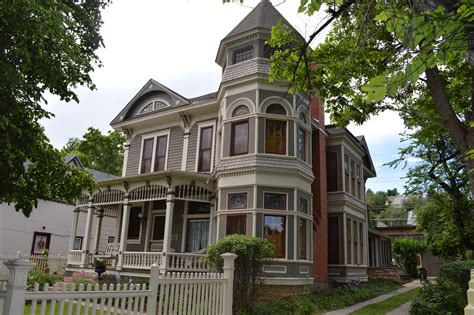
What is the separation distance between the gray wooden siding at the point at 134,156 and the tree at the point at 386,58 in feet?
37.2

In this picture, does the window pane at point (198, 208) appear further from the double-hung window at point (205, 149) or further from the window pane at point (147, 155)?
the window pane at point (147, 155)

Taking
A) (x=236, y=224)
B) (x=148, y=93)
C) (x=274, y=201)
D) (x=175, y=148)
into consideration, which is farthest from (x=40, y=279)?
(x=148, y=93)

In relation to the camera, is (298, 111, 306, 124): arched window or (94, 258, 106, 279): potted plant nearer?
(94, 258, 106, 279): potted plant

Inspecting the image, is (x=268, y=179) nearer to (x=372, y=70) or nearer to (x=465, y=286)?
(x=372, y=70)

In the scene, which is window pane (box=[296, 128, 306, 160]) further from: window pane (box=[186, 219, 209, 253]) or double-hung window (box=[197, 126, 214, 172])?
window pane (box=[186, 219, 209, 253])

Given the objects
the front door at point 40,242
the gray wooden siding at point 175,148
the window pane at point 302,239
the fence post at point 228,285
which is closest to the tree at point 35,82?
the fence post at point 228,285

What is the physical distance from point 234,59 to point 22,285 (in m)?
12.7

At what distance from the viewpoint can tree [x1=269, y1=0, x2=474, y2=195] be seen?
111 inches

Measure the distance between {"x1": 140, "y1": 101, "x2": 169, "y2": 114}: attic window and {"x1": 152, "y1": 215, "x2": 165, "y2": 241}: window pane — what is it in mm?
5282

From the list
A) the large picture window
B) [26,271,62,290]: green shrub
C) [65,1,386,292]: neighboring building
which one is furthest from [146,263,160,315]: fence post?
the large picture window

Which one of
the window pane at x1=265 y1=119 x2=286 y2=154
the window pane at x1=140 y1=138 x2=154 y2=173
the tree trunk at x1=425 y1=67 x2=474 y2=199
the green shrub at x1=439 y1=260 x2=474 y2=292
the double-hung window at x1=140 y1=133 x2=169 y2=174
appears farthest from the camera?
the window pane at x1=140 y1=138 x2=154 y2=173

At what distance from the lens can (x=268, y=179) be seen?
1379cm

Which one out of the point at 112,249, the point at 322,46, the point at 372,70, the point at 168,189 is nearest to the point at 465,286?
the point at 372,70

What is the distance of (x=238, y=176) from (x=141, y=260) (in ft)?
15.6
